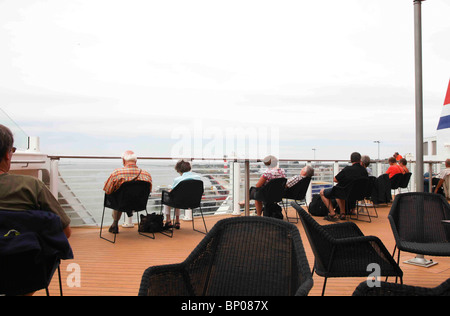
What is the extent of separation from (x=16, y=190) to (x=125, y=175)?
2.93 metres

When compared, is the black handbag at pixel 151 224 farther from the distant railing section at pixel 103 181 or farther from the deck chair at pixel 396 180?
the deck chair at pixel 396 180

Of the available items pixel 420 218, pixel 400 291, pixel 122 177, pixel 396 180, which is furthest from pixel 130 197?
pixel 396 180

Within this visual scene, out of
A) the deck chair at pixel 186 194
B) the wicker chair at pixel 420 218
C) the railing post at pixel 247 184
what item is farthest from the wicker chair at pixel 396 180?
the wicker chair at pixel 420 218

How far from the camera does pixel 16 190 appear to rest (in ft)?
5.28

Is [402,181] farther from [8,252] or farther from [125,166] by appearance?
[8,252]

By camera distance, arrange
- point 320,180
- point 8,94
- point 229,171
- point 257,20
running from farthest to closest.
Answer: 1. point 257,20
2. point 8,94
3. point 320,180
4. point 229,171

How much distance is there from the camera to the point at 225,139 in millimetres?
7395

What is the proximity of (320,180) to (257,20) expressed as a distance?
17.1ft

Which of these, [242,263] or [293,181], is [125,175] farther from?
[242,263]

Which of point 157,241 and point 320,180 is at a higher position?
point 320,180

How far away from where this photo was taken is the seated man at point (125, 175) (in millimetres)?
4441

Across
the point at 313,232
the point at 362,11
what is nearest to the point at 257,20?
the point at 362,11

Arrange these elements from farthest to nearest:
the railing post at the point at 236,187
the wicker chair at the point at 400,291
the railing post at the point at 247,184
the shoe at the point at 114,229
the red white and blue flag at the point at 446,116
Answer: the railing post at the point at 236,187 → the shoe at the point at 114,229 → the railing post at the point at 247,184 → the red white and blue flag at the point at 446,116 → the wicker chair at the point at 400,291

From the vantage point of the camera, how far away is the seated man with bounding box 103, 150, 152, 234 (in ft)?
14.6
